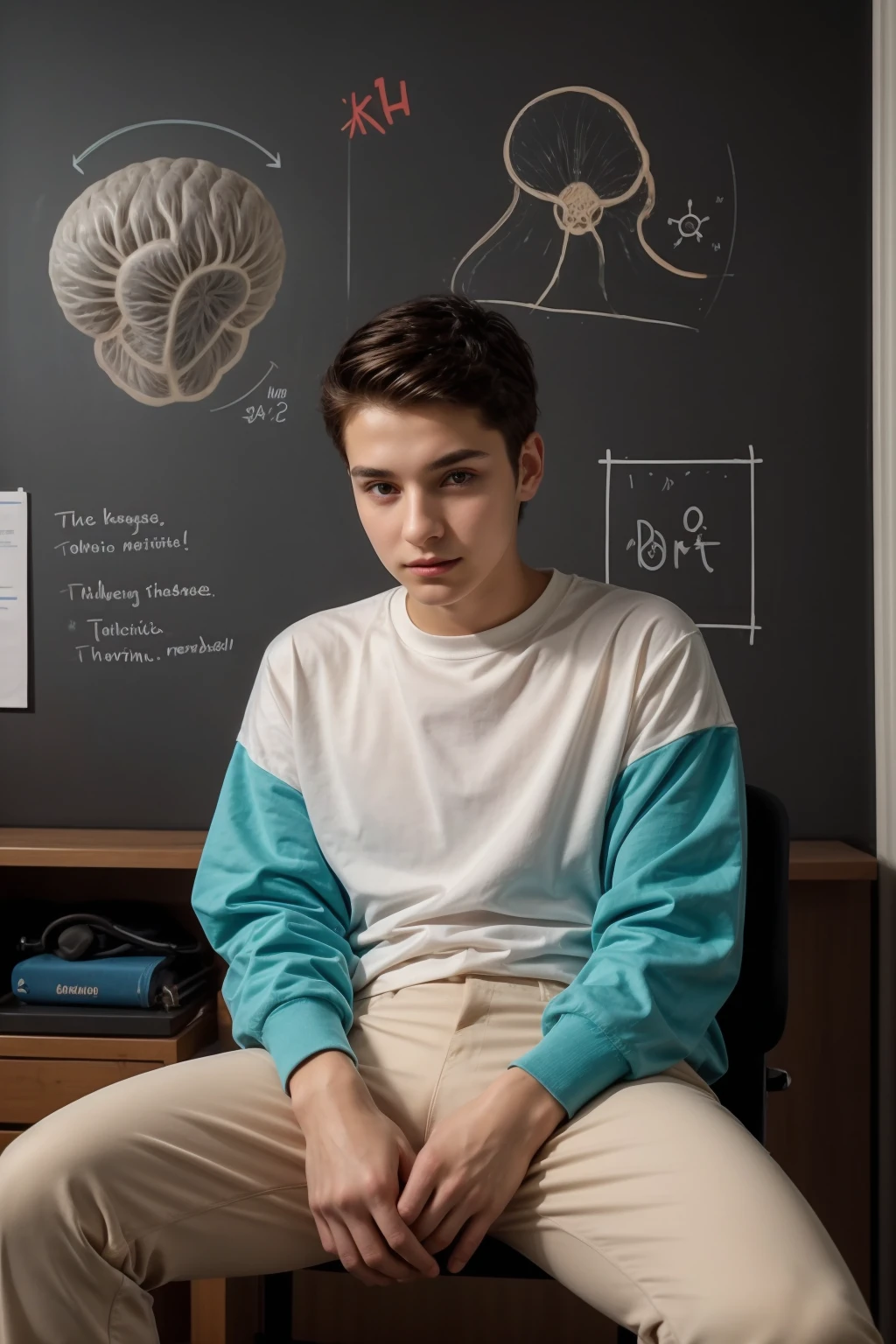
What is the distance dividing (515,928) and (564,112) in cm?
161

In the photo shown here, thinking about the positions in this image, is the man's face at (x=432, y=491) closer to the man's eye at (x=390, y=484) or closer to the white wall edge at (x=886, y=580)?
the man's eye at (x=390, y=484)

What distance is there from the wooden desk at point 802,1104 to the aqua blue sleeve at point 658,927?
2.46ft

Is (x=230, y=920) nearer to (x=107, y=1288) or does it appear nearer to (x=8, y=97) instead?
(x=107, y=1288)

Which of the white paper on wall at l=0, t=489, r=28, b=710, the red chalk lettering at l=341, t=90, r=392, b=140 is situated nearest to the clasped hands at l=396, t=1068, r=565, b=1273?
the white paper on wall at l=0, t=489, r=28, b=710

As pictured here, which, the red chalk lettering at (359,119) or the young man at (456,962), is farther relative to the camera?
the red chalk lettering at (359,119)

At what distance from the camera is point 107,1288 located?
1025 millimetres

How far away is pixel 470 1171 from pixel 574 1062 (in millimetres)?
144

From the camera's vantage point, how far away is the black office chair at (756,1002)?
1411 mm

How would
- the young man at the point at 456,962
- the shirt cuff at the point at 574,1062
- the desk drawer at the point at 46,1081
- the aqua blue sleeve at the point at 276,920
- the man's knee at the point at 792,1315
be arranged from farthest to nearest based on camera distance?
the desk drawer at the point at 46,1081 < the aqua blue sleeve at the point at 276,920 < the shirt cuff at the point at 574,1062 < the young man at the point at 456,962 < the man's knee at the point at 792,1315

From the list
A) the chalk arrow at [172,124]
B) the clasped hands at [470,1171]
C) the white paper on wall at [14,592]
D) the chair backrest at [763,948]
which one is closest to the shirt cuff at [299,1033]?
the clasped hands at [470,1171]

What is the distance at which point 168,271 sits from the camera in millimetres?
2258

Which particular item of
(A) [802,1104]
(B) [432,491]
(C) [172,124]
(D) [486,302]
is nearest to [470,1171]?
(B) [432,491]

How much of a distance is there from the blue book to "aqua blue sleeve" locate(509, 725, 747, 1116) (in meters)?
0.95

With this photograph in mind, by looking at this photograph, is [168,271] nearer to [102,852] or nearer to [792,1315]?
[102,852]
